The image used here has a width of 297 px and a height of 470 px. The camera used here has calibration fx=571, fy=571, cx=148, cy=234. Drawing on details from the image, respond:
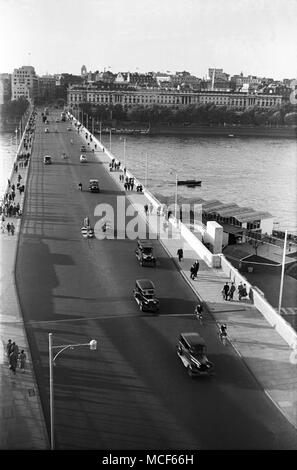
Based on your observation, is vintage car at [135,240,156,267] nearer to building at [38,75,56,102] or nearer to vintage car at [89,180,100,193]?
vintage car at [89,180,100,193]

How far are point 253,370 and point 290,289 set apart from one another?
13430 millimetres

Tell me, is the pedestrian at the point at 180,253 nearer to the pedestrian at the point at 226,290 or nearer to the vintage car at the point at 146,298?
the pedestrian at the point at 226,290

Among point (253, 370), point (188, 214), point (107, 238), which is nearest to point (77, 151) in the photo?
point (188, 214)

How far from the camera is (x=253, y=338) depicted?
16.4m

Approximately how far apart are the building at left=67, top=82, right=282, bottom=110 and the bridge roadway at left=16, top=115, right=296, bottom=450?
138m

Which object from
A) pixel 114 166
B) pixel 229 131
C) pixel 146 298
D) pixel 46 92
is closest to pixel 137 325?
pixel 146 298

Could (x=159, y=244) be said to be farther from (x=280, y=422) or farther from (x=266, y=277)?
(x=280, y=422)

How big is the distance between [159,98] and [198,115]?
28904 mm

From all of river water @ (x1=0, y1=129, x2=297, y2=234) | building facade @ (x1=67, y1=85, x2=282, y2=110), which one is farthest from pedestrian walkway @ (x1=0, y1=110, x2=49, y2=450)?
building facade @ (x1=67, y1=85, x2=282, y2=110)

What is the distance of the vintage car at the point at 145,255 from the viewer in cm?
2262

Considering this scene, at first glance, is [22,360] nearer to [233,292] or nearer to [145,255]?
[233,292]

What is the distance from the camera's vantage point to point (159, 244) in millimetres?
25938

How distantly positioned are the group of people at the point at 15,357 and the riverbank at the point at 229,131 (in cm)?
11268

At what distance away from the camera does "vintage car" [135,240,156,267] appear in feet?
74.2
